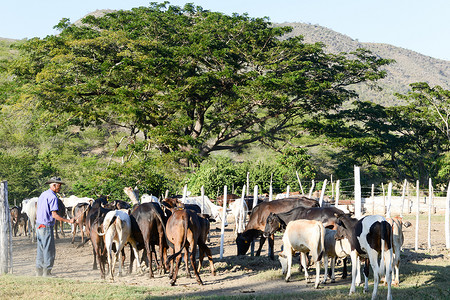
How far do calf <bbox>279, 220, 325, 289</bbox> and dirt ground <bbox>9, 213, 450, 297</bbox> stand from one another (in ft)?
1.56

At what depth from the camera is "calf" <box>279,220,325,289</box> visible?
10.9m

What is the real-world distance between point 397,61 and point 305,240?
438 feet

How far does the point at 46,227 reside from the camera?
1153cm

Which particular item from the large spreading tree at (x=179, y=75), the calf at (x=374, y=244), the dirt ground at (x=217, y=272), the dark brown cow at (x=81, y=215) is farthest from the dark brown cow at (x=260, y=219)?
the large spreading tree at (x=179, y=75)

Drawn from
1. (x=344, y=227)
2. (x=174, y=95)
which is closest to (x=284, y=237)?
(x=344, y=227)

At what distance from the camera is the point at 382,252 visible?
30.2 feet

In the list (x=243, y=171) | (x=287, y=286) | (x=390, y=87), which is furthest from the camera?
(x=390, y=87)

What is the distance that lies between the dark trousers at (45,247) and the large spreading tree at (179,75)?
18.2 meters

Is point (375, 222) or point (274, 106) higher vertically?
point (274, 106)

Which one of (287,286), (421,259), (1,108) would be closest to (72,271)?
(287,286)

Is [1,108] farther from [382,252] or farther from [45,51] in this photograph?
[382,252]

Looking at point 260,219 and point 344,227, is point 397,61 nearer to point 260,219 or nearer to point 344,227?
point 260,219

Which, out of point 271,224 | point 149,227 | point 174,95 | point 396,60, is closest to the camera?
point 149,227

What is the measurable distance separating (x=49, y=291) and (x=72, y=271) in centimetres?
442
